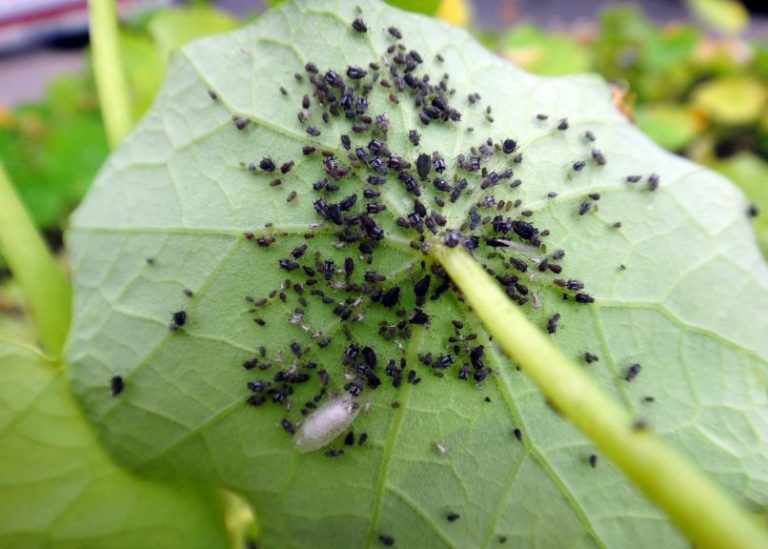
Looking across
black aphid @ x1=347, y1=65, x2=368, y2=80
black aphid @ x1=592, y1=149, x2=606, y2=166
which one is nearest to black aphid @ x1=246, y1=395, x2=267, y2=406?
black aphid @ x1=347, y1=65, x2=368, y2=80

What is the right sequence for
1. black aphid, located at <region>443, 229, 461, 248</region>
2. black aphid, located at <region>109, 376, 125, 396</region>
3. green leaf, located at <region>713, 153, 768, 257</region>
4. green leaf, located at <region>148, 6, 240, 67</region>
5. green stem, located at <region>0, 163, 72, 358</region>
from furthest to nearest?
1. green leaf, located at <region>713, 153, 768, 257</region>
2. green leaf, located at <region>148, 6, 240, 67</region>
3. green stem, located at <region>0, 163, 72, 358</region>
4. black aphid, located at <region>109, 376, 125, 396</region>
5. black aphid, located at <region>443, 229, 461, 248</region>

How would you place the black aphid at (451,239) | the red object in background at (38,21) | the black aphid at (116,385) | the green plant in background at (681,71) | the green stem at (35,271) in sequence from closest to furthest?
the black aphid at (451,239)
the black aphid at (116,385)
the green stem at (35,271)
the green plant in background at (681,71)
the red object in background at (38,21)

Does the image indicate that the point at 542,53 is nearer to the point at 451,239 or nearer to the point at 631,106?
the point at 631,106

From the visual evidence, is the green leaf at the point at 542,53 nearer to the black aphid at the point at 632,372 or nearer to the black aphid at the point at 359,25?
the black aphid at the point at 359,25

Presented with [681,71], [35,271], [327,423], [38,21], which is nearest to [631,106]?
[681,71]

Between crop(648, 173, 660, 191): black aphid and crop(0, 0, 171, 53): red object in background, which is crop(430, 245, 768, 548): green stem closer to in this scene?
crop(648, 173, 660, 191): black aphid

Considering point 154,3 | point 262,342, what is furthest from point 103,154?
point 262,342

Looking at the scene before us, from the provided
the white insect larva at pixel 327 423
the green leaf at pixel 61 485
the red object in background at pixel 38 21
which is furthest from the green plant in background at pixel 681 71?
the red object in background at pixel 38 21
